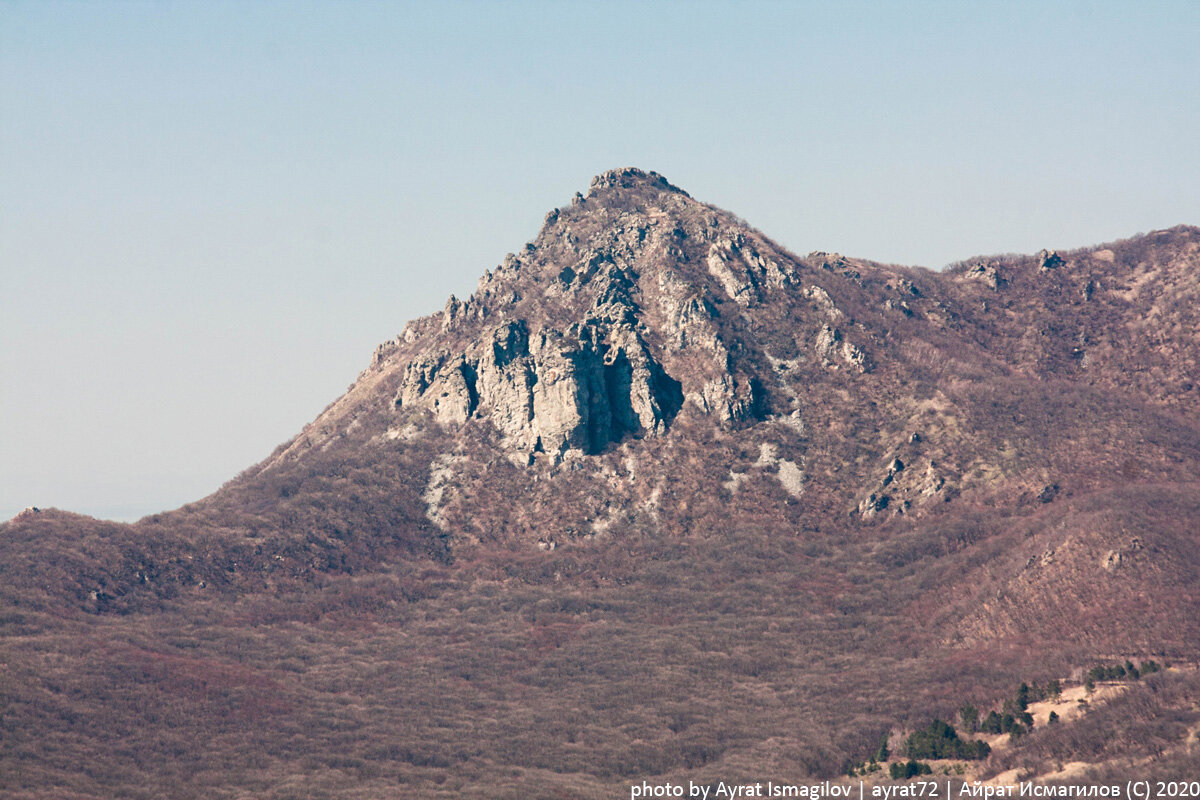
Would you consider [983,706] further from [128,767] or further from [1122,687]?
[128,767]

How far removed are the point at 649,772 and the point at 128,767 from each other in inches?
3470

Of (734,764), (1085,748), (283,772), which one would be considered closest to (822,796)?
(734,764)

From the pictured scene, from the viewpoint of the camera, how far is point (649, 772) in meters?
196

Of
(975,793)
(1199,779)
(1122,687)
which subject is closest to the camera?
(1199,779)

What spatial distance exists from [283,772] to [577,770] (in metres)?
50.4

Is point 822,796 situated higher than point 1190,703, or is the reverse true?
point 1190,703

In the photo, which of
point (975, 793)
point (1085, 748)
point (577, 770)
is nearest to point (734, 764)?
point (577, 770)

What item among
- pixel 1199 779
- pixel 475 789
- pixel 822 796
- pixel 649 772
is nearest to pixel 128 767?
pixel 475 789

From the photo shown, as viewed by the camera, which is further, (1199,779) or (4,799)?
(4,799)

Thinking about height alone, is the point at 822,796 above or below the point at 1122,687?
below

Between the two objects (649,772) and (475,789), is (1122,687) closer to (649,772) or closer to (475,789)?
(649,772)

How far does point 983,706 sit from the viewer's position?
196 m

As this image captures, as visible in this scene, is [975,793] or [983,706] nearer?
[975,793]

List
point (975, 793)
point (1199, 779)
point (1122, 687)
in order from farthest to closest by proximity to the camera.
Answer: point (1122, 687)
point (975, 793)
point (1199, 779)
